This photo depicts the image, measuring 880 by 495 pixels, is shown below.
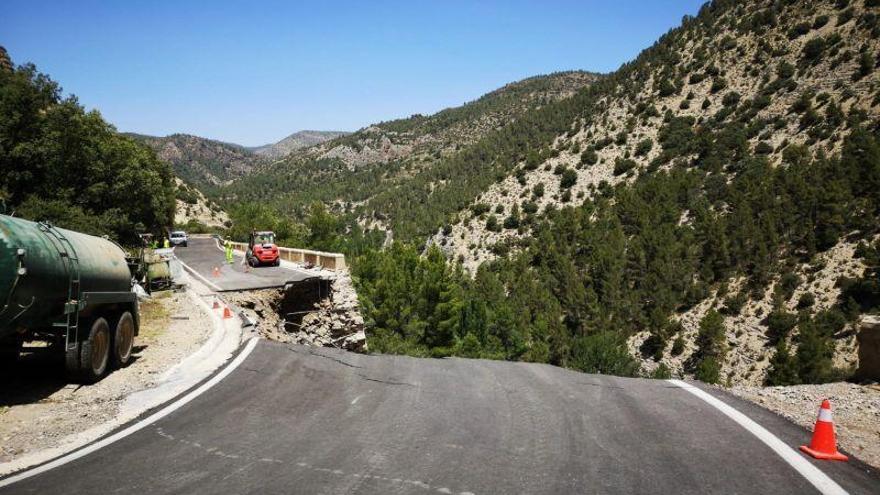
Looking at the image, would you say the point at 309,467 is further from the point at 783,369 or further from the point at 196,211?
the point at 196,211

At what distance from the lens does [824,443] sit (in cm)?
509

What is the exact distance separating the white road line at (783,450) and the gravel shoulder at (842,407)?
0.67 metres

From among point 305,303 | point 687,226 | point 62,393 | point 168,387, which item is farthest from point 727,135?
point 62,393

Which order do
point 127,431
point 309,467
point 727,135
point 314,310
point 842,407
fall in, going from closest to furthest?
1. point 309,467
2. point 127,431
3. point 842,407
4. point 314,310
5. point 727,135

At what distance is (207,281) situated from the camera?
77.8 feet

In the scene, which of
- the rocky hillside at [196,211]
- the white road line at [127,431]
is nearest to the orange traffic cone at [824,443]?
the white road line at [127,431]

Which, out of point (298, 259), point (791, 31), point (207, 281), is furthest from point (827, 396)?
point (791, 31)

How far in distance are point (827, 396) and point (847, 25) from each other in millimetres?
77890

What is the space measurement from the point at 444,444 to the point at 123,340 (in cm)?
746

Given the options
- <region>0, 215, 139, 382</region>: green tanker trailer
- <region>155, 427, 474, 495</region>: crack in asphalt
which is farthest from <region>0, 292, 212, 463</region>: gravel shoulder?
<region>155, 427, 474, 495</region>: crack in asphalt

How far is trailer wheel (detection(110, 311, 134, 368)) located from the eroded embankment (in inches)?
336

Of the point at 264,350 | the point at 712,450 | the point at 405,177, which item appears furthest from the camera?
the point at 405,177

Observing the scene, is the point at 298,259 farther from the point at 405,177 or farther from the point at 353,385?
the point at 405,177

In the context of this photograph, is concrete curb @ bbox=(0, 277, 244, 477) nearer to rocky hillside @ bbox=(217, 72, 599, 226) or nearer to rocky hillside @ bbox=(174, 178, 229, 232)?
rocky hillside @ bbox=(174, 178, 229, 232)
